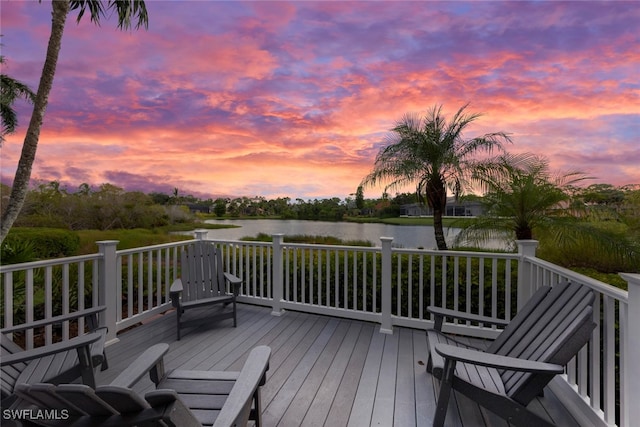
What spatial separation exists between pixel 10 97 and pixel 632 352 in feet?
49.0

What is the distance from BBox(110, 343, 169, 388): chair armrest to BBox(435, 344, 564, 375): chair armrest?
5.42 feet

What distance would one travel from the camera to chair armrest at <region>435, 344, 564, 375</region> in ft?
5.13

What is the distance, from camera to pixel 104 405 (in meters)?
0.98

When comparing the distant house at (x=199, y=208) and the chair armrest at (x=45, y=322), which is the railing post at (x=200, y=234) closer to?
the chair armrest at (x=45, y=322)

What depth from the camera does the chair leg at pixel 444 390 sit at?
5.89 feet

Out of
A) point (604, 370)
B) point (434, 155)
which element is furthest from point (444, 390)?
point (434, 155)

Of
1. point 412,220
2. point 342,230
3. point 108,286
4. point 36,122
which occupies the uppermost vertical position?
point 36,122

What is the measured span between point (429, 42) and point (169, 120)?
5.26m

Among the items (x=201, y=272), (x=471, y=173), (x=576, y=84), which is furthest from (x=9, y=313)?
(x=576, y=84)

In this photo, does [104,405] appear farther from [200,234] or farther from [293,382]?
[200,234]

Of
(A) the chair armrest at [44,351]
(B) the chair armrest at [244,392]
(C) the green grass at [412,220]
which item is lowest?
(A) the chair armrest at [44,351]

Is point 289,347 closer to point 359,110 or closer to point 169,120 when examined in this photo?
point 359,110

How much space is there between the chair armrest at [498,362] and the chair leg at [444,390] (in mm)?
110
